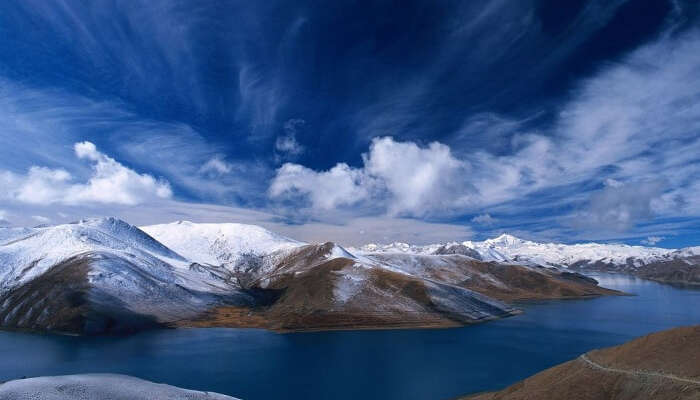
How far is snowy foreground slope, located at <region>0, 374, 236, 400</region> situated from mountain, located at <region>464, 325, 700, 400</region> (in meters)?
36.9

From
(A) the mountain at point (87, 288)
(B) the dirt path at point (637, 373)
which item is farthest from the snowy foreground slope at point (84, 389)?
(A) the mountain at point (87, 288)

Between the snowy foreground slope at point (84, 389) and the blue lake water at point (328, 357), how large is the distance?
2977 centimetres

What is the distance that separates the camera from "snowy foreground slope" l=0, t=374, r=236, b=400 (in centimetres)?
2862

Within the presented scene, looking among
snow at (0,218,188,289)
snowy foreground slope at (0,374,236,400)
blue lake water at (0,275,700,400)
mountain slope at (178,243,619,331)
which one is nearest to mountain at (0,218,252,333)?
snow at (0,218,188,289)

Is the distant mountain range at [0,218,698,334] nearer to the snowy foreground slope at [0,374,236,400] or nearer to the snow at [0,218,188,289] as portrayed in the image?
the snow at [0,218,188,289]

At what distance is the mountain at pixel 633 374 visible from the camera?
35.6 m

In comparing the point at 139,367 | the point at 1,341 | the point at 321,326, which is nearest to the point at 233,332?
the point at 321,326

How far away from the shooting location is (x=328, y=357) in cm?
8956

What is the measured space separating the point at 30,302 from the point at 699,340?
16479 cm

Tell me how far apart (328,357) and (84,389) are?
64161mm

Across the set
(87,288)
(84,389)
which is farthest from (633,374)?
(87,288)

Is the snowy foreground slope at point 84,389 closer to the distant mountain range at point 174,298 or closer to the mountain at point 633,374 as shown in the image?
the mountain at point 633,374

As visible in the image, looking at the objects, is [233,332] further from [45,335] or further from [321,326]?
[45,335]

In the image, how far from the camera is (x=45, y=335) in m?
112
